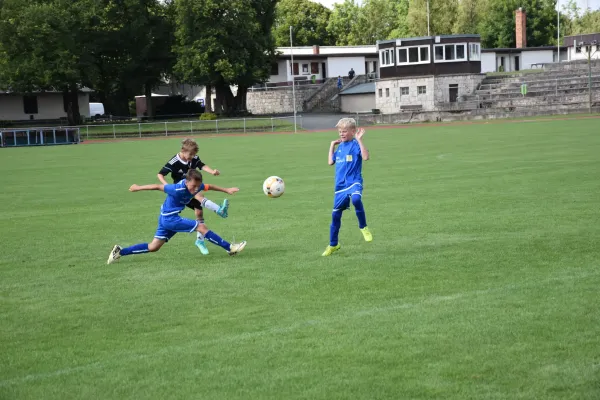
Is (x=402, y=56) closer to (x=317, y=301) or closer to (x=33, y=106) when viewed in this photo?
(x=33, y=106)

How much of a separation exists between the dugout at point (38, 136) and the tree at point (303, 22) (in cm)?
6056

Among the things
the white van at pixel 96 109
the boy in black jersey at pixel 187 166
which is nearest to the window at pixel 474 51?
the white van at pixel 96 109

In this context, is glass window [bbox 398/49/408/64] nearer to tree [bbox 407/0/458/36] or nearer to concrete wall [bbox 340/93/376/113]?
concrete wall [bbox 340/93/376/113]

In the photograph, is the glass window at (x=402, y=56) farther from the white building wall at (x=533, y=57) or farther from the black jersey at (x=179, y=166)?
the black jersey at (x=179, y=166)

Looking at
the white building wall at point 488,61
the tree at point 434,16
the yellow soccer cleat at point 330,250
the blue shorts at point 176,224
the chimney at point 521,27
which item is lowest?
the yellow soccer cleat at point 330,250

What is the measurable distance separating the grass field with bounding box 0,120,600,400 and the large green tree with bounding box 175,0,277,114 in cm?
5252

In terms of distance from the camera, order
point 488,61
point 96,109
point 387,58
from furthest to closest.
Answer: point 96,109, point 488,61, point 387,58

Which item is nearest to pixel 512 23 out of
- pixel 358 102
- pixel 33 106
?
pixel 358 102

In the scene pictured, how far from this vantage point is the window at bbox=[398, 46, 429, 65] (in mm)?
72812

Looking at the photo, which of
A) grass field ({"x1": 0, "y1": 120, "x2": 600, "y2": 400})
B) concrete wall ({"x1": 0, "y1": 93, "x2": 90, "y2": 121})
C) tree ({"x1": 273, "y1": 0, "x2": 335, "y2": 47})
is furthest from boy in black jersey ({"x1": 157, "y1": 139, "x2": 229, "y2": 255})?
tree ({"x1": 273, "y1": 0, "x2": 335, "y2": 47})

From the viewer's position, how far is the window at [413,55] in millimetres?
72812

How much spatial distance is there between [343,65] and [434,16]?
15459 mm

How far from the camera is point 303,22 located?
11725 centimetres

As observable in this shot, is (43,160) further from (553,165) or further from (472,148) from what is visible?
(553,165)
